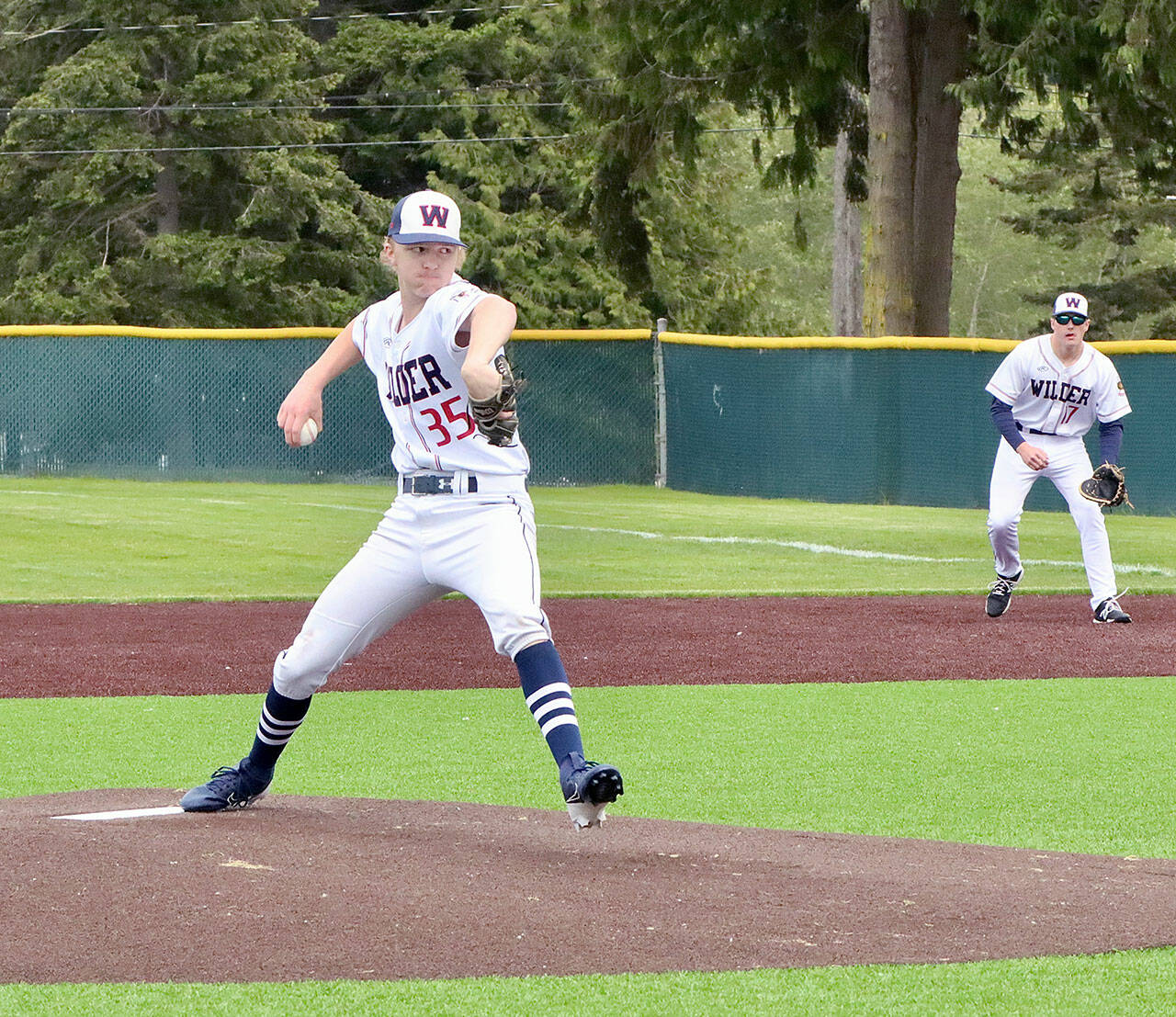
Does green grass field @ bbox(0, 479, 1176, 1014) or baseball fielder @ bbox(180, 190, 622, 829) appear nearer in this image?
green grass field @ bbox(0, 479, 1176, 1014)

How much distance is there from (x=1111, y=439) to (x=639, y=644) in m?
3.25

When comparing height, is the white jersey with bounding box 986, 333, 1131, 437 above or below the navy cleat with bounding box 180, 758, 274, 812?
above

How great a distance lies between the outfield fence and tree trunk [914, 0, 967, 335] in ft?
7.32

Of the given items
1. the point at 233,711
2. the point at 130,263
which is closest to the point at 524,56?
the point at 130,263

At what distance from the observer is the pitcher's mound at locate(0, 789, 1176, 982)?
4285mm

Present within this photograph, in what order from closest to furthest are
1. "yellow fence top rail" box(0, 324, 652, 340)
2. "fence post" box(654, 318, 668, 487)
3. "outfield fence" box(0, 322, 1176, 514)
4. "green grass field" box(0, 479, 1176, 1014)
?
"green grass field" box(0, 479, 1176, 1014), "outfield fence" box(0, 322, 1176, 514), "fence post" box(654, 318, 668, 487), "yellow fence top rail" box(0, 324, 652, 340)

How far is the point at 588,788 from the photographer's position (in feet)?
17.4

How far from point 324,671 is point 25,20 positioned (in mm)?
40056

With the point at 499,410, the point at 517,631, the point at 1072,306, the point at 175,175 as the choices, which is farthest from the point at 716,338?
the point at 175,175

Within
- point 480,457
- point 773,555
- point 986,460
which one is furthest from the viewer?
point 986,460

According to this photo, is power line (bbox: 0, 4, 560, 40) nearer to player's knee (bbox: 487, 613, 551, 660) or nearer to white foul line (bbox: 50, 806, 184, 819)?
white foul line (bbox: 50, 806, 184, 819)

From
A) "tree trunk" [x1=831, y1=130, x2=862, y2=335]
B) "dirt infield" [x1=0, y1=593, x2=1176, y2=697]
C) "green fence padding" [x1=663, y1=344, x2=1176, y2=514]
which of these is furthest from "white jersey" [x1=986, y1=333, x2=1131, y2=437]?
"tree trunk" [x1=831, y1=130, x2=862, y2=335]

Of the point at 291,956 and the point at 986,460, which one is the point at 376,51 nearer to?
the point at 986,460

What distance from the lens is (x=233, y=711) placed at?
8805mm
